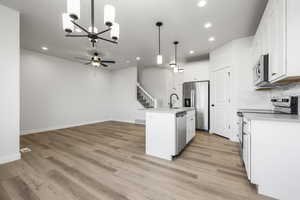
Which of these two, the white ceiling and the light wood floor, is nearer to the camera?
the light wood floor

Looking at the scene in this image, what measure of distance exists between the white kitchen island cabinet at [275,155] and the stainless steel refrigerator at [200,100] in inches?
120

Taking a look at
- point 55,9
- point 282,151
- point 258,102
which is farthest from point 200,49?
point 55,9

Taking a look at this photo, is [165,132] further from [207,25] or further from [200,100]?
[200,100]

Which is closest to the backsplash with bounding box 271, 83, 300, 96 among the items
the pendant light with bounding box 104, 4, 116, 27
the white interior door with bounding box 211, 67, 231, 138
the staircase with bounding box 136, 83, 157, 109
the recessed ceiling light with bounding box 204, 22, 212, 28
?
the white interior door with bounding box 211, 67, 231, 138

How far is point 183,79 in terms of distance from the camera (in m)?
5.29

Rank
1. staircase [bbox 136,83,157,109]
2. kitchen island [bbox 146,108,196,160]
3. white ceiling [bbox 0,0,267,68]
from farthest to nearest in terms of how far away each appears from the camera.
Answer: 1. staircase [bbox 136,83,157,109]
2. kitchen island [bbox 146,108,196,160]
3. white ceiling [bbox 0,0,267,68]

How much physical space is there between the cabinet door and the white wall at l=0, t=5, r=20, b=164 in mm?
4416

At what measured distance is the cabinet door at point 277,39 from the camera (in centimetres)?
149

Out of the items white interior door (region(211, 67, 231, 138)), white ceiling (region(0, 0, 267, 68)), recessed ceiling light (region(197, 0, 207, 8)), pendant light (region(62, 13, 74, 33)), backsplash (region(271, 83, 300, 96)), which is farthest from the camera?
white interior door (region(211, 67, 231, 138))

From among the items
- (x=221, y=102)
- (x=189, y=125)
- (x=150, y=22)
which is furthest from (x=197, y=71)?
(x=150, y=22)

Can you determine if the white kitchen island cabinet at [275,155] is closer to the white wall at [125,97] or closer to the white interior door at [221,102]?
the white interior door at [221,102]

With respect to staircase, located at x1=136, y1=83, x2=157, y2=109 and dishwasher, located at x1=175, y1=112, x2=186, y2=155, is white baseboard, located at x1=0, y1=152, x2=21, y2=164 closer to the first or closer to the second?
dishwasher, located at x1=175, y1=112, x2=186, y2=155

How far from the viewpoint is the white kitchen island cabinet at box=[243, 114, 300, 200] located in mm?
1401

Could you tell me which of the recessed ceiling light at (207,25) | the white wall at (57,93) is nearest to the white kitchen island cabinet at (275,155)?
the recessed ceiling light at (207,25)
